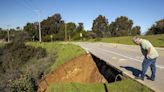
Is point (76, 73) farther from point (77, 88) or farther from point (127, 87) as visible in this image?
point (127, 87)

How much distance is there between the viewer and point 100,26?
147 metres

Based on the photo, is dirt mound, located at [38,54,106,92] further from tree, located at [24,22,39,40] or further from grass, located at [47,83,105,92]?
tree, located at [24,22,39,40]

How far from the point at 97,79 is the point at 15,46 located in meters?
41.0

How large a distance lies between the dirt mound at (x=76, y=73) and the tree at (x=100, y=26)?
125676 millimetres

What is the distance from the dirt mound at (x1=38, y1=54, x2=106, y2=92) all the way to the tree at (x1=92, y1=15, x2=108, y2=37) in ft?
412

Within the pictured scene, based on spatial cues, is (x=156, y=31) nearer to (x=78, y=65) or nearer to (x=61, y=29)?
(x=61, y=29)

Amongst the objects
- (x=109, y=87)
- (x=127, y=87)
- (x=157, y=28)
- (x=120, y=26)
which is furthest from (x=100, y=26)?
(x=127, y=87)

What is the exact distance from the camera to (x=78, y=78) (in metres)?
17.6

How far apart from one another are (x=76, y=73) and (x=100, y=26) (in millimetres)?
129618

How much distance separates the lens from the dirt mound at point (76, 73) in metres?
16.8

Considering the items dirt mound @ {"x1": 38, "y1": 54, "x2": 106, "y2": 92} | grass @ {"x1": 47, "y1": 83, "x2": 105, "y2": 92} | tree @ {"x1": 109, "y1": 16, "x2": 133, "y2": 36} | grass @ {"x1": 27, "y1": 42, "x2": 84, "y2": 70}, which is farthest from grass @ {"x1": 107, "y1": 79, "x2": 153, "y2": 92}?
tree @ {"x1": 109, "y1": 16, "x2": 133, "y2": 36}

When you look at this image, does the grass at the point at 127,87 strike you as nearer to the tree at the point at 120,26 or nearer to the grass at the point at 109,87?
the grass at the point at 109,87

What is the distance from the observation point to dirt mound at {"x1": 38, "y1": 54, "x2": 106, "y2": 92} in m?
16.8

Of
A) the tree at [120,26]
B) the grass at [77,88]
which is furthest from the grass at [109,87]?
the tree at [120,26]
